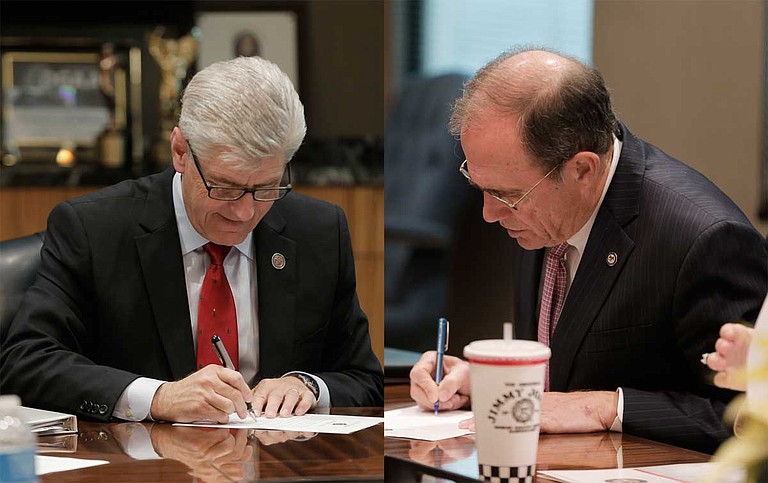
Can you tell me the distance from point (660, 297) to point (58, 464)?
3.91 feet

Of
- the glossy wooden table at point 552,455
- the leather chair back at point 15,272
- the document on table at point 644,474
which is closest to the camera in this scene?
the document on table at point 644,474

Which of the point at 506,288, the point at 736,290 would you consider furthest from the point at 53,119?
the point at 736,290

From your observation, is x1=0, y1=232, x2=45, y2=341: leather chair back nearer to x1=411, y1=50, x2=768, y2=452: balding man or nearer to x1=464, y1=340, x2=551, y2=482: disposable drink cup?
x1=411, y1=50, x2=768, y2=452: balding man

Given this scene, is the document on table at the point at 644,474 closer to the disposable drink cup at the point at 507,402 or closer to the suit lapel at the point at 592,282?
the disposable drink cup at the point at 507,402

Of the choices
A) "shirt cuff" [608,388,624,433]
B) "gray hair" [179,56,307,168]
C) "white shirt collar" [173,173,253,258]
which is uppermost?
"gray hair" [179,56,307,168]

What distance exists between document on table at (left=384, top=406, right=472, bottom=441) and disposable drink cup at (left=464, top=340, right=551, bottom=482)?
436 millimetres

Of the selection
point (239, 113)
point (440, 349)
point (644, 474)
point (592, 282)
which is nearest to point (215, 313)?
point (239, 113)

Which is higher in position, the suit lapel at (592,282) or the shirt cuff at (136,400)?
the suit lapel at (592,282)

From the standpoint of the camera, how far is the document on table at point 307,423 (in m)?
1.96

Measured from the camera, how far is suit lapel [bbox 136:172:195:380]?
7.76 ft

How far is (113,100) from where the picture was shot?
549 cm

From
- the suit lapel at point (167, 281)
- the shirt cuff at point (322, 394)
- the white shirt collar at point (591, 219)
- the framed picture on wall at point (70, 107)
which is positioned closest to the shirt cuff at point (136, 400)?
the suit lapel at point (167, 281)

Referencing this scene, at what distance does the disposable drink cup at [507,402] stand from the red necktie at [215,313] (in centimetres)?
109

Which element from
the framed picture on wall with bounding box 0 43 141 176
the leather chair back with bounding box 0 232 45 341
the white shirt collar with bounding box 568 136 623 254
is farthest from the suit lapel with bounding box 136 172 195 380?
the framed picture on wall with bounding box 0 43 141 176
